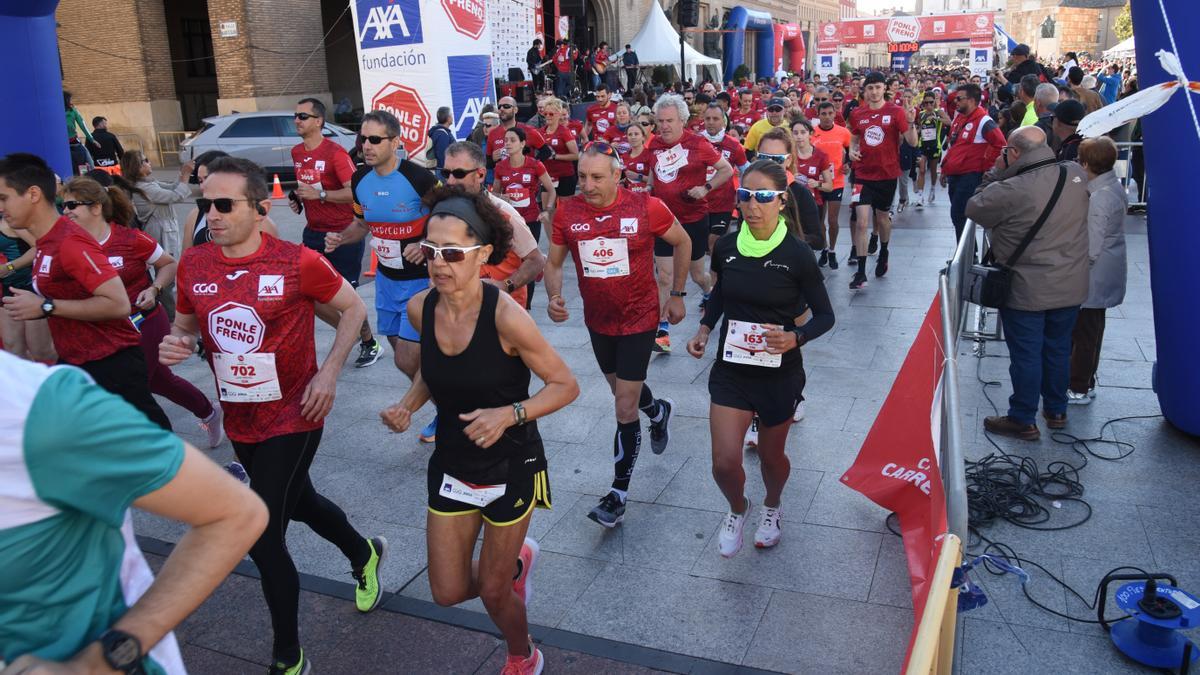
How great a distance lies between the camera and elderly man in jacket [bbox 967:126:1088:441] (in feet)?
17.1

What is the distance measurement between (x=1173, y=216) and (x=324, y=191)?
5.81m

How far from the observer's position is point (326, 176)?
709 cm

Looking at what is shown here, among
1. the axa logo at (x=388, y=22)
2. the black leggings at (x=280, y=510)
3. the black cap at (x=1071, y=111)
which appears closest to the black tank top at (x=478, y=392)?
the black leggings at (x=280, y=510)

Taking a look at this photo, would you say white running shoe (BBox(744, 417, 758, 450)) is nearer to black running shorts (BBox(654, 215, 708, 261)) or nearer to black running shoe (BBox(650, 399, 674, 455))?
black running shoe (BBox(650, 399, 674, 455))

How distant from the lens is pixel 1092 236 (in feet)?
18.7

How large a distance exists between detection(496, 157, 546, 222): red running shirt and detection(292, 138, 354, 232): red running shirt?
196 centimetres

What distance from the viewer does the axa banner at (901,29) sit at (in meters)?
50.2

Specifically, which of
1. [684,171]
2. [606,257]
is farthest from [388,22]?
[606,257]

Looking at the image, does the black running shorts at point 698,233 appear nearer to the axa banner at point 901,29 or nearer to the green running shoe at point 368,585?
the green running shoe at point 368,585

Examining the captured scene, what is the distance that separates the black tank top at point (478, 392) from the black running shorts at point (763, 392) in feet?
4.12

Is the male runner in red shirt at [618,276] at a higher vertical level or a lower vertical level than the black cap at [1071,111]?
lower

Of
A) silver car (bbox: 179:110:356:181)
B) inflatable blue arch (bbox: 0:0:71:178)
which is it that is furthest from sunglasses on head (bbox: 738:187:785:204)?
silver car (bbox: 179:110:356:181)

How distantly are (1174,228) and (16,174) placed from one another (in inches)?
239

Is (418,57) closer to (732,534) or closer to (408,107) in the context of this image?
(408,107)
